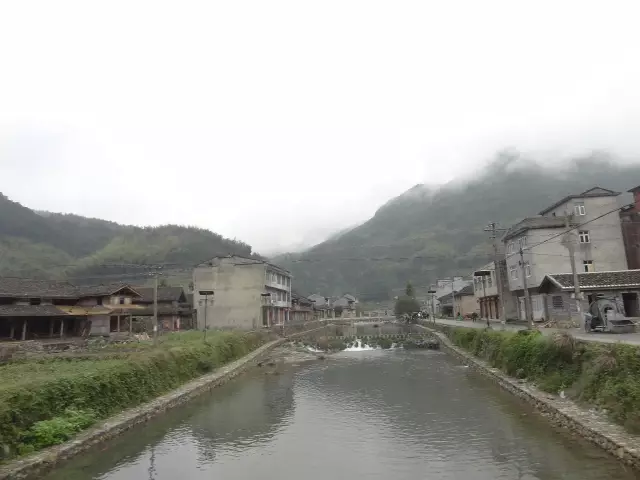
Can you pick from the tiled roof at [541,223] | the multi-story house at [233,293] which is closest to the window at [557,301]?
the tiled roof at [541,223]

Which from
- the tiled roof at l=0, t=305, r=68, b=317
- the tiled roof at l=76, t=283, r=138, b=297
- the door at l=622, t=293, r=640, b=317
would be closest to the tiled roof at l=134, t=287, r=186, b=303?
the tiled roof at l=76, t=283, r=138, b=297

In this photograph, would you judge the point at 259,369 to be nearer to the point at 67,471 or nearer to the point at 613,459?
the point at 67,471

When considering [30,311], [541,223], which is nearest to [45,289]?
[30,311]

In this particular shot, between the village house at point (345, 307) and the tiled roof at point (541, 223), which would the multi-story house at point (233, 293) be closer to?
the tiled roof at point (541, 223)

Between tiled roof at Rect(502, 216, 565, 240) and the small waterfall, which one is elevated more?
tiled roof at Rect(502, 216, 565, 240)

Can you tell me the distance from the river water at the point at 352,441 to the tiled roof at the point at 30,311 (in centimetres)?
2780

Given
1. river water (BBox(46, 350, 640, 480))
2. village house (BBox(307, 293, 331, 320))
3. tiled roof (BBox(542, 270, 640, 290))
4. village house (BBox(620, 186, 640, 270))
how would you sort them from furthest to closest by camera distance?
1. village house (BBox(307, 293, 331, 320))
2. village house (BBox(620, 186, 640, 270))
3. tiled roof (BBox(542, 270, 640, 290))
4. river water (BBox(46, 350, 640, 480))

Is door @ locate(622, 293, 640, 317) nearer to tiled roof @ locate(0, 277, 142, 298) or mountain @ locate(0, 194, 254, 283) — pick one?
tiled roof @ locate(0, 277, 142, 298)

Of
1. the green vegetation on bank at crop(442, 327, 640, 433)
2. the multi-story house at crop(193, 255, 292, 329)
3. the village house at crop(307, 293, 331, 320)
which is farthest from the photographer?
the village house at crop(307, 293, 331, 320)

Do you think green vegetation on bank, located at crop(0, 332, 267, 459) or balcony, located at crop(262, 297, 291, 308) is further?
balcony, located at crop(262, 297, 291, 308)

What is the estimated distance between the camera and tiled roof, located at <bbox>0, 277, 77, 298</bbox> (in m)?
46.5

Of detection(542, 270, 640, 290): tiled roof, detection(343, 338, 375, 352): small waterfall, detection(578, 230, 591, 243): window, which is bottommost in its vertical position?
detection(343, 338, 375, 352): small waterfall

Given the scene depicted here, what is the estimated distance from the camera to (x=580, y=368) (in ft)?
64.8

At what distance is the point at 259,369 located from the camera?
37875 millimetres
